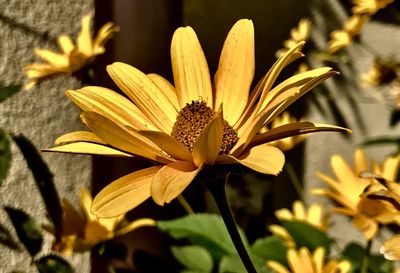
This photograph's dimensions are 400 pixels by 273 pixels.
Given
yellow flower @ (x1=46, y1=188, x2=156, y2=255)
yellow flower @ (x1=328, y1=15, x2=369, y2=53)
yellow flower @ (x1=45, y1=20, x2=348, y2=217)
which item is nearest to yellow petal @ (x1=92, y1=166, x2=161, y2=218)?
yellow flower @ (x1=45, y1=20, x2=348, y2=217)

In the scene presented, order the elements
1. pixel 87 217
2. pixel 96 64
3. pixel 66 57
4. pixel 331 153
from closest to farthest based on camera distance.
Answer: pixel 87 217, pixel 66 57, pixel 96 64, pixel 331 153

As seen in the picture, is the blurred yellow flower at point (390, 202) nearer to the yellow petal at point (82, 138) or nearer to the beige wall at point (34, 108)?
the yellow petal at point (82, 138)

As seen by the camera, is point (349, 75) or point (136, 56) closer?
point (136, 56)

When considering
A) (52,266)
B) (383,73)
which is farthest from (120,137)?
(383,73)

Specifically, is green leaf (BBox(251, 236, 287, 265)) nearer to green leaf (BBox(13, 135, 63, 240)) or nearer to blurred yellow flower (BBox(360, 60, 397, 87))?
green leaf (BBox(13, 135, 63, 240))

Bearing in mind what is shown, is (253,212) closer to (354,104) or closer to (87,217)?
(354,104)

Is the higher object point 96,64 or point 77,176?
point 96,64

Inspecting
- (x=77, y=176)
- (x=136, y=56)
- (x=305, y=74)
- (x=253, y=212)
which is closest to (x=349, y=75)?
(x=253, y=212)
